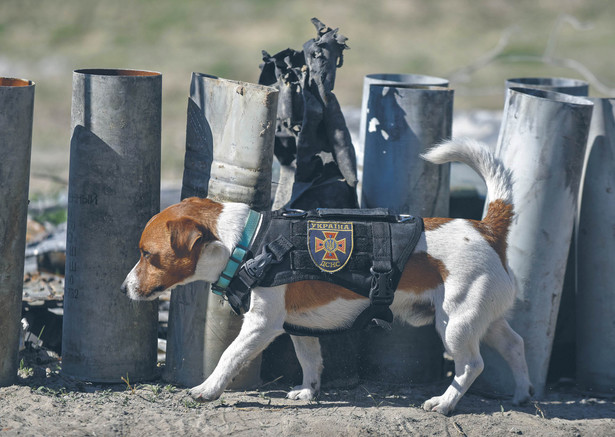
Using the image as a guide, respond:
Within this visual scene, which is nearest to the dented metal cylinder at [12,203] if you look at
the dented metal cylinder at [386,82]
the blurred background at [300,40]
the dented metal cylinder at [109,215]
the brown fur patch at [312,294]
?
the dented metal cylinder at [109,215]

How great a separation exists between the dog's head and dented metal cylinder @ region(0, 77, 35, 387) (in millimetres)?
773

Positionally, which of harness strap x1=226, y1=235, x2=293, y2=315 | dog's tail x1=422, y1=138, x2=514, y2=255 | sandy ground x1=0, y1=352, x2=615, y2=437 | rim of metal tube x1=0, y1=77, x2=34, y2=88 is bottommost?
sandy ground x1=0, y1=352, x2=615, y2=437

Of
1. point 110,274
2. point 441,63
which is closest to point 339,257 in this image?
Answer: point 110,274

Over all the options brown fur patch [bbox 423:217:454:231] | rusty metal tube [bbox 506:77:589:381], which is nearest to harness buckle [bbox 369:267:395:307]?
brown fur patch [bbox 423:217:454:231]

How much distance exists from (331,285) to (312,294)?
0.12m

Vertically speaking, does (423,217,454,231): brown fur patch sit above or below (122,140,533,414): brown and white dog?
above

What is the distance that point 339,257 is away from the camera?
483 centimetres

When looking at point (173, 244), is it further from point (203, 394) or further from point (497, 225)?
point (497, 225)

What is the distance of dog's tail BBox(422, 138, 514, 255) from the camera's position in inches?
203

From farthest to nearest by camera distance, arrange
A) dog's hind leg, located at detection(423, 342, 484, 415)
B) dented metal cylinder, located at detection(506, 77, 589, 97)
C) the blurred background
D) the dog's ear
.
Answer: the blurred background
dented metal cylinder, located at detection(506, 77, 589, 97)
dog's hind leg, located at detection(423, 342, 484, 415)
the dog's ear

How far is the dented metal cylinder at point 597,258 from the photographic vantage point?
5.61 m

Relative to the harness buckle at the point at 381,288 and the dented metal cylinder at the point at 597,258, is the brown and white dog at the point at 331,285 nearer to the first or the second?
the harness buckle at the point at 381,288

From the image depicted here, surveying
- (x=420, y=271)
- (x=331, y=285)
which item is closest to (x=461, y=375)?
(x=420, y=271)

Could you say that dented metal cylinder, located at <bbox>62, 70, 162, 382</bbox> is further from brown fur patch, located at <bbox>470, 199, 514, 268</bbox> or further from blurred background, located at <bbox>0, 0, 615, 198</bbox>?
blurred background, located at <bbox>0, 0, 615, 198</bbox>
